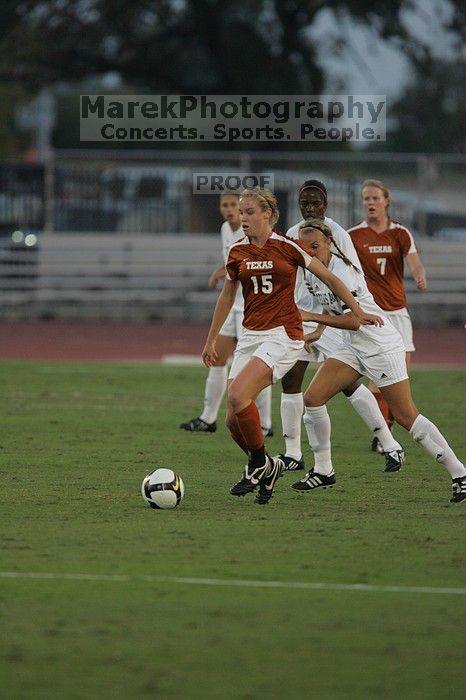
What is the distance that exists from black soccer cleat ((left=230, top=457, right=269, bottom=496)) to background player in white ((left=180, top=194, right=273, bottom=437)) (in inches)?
136

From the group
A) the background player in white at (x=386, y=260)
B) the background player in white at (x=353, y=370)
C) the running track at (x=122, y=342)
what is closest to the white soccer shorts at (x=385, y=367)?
the background player in white at (x=353, y=370)

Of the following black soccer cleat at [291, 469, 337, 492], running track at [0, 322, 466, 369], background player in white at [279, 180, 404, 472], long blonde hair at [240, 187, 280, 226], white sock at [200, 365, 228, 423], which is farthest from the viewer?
running track at [0, 322, 466, 369]

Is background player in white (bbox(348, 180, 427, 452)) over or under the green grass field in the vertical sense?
over

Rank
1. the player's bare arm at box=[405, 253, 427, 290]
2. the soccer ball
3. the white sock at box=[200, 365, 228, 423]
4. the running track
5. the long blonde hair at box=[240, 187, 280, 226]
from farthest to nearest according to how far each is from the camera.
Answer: the running track
the white sock at box=[200, 365, 228, 423]
the player's bare arm at box=[405, 253, 427, 290]
the long blonde hair at box=[240, 187, 280, 226]
the soccer ball

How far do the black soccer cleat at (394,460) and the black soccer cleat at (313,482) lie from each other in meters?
1.06

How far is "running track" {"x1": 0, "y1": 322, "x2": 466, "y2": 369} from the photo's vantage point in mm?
22859

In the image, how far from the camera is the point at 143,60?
38469 millimetres

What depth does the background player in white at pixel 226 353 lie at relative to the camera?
13438mm

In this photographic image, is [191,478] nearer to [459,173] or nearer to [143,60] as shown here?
[459,173]

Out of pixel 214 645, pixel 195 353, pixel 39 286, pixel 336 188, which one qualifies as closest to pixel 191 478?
pixel 214 645

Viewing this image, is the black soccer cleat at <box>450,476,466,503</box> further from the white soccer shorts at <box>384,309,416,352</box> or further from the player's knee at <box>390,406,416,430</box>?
the white soccer shorts at <box>384,309,416,352</box>

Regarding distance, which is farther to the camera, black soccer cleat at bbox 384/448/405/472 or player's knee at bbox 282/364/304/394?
player's knee at bbox 282/364/304/394

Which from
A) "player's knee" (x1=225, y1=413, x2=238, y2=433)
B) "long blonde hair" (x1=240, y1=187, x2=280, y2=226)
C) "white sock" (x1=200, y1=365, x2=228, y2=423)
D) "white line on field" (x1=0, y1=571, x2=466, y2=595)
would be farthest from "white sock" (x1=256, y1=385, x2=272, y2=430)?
"white line on field" (x1=0, y1=571, x2=466, y2=595)

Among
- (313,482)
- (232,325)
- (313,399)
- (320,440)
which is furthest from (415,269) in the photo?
(313,482)
